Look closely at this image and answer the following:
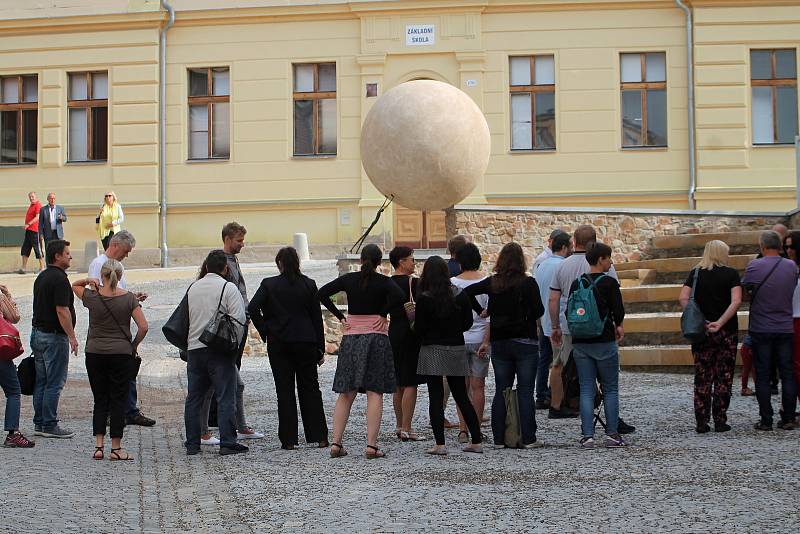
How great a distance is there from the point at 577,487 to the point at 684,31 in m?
20.3

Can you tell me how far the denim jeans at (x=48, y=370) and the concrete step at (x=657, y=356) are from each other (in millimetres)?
7029

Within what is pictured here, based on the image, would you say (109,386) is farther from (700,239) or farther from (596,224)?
(700,239)

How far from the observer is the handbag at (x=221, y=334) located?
979 cm

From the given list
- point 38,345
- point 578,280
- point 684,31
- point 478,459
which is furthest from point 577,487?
point 684,31

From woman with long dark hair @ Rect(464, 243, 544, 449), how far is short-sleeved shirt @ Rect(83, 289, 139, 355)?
266cm

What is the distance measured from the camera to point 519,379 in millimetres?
9844

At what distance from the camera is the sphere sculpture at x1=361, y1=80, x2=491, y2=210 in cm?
1706

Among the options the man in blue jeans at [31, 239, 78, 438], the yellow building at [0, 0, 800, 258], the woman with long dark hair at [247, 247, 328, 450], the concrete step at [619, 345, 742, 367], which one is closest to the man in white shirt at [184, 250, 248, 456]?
the woman with long dark hair at [247, 247, 328, 450]

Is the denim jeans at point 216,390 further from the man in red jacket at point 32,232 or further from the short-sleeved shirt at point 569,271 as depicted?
the man in red jacket at point 32,232

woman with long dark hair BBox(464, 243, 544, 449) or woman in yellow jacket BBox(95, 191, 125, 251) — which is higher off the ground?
woman in yellow jacket BBox(95, 191, 125, 251)

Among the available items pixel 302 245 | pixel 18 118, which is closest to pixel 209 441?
pixel 302 245

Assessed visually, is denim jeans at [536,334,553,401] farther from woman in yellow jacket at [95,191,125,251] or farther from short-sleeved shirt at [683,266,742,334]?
woman in yellow jacket at [95,191,125,251]

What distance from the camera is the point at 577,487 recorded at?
312 inches

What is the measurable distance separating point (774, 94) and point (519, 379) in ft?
61.8
